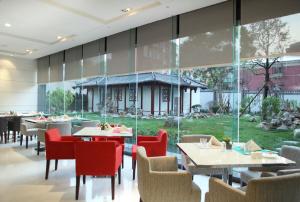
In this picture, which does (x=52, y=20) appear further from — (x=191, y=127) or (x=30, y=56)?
(x=30, y=56)

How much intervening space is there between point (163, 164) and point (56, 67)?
7.53m

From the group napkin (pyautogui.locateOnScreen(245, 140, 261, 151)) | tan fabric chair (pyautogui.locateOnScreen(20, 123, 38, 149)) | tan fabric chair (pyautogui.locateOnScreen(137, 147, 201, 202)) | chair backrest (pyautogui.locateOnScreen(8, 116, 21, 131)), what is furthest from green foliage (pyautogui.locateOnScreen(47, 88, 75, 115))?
napkin (pyautogui.locateOnScreen(245, 140, 261, 151))

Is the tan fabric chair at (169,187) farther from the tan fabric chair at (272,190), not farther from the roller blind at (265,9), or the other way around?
the roller blind at (265,9)

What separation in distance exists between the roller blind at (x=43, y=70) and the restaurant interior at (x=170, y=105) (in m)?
2.09

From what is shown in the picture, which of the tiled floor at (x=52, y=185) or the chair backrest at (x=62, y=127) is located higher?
the chair backrest at (x=62, y=127)

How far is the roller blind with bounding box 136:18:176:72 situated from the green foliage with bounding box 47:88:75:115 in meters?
3.91

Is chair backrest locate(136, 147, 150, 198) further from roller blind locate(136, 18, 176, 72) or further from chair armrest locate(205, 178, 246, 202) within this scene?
roller blind locate(136, 18, 176, 72)

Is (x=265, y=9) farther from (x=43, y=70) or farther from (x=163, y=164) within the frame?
(x=43, y=70)

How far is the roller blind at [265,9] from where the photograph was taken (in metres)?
3.64

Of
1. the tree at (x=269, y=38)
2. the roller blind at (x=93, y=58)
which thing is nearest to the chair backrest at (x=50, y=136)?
the roller blind at (x=93, y=58)

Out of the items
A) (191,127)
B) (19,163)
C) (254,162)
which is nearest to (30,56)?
(19,163)

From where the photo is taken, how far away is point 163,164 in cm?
294

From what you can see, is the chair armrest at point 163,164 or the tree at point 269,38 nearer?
the chair armrest at point 163,164

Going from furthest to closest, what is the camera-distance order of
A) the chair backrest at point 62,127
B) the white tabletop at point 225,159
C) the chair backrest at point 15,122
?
the chair backrest at point 15,122, the chair backrest at point 62,127, the white tabletop at point 225,159
